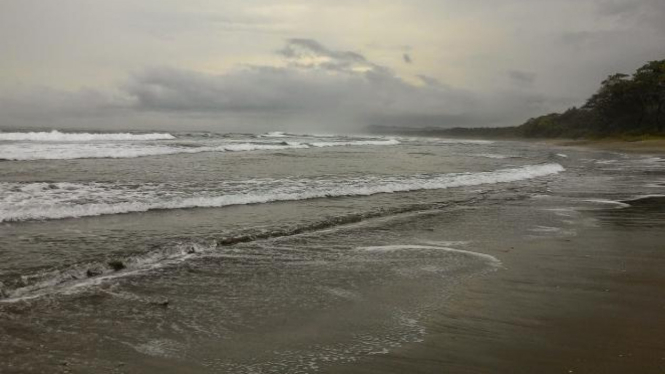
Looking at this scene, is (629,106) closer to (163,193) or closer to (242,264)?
(163,193)

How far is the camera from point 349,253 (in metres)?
8.22

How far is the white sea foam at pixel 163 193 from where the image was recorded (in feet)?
36.5

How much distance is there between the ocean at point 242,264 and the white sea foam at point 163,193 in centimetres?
5

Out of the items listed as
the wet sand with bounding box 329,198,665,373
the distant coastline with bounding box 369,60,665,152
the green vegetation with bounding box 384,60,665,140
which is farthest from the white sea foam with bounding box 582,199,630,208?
the green vegetation with bounding box 384,60,665,140

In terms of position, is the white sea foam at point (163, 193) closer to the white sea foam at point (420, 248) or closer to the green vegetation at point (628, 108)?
the white sea foam at point (420, 248)

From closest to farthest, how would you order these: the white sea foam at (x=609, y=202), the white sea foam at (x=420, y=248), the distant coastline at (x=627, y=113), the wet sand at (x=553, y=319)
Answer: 1. the wet sand at (x=553, y=319)
2. the white sea foam at (x=420, y=248)
3. the white sea foam at (x=609, y=202)
4. the distant coastline at (x=627, y=113)

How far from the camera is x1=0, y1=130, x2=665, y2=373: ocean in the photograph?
4445mm

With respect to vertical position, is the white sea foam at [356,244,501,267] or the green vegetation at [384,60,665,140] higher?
the green vegetation at [384,60,665,140]

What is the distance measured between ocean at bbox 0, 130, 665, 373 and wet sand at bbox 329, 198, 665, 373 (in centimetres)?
22

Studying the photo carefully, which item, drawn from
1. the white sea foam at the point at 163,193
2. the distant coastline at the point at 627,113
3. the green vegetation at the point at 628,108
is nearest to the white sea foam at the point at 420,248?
the white sea foam at the point at 163,193

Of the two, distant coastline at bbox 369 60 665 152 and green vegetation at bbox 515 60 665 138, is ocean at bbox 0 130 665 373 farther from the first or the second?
green vegetation at bbox 515 60 665 138

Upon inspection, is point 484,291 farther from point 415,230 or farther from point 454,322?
point 415,230

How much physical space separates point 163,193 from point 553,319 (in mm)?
10945

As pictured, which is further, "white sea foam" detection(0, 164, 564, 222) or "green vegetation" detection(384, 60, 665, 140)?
"green vegetation" detection(384, 60, 665, 140)
